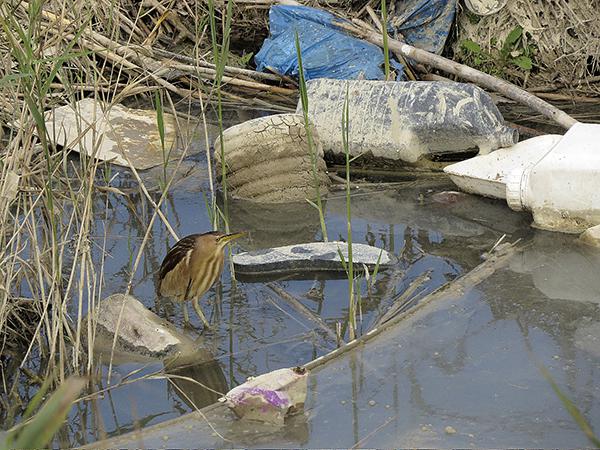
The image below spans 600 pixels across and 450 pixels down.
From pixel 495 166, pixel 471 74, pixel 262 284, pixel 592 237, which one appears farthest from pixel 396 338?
pixel 471 74

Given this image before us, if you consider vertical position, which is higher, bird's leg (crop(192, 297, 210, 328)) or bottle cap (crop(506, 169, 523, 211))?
bottle cap (crop(506, 169, 523, 211))

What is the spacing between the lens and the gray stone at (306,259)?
478cm

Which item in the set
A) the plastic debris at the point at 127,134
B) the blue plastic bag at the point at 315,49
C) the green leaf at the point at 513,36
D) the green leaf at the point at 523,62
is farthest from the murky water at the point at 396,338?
the green leaf at the point at 513,36

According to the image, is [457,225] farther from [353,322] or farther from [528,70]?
[528,70]

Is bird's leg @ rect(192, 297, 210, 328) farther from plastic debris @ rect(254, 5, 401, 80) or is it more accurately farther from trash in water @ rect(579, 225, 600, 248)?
plastic debris @ rect(254, 5, 401, 80)

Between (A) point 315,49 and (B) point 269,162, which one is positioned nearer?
(B) point 269,162

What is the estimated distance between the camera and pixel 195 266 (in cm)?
419

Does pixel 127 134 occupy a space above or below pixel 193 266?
above

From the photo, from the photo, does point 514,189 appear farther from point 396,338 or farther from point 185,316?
point 185,316

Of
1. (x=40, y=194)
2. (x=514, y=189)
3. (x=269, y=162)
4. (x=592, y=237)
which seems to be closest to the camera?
(x=40, y=194)

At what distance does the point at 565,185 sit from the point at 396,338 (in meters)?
1.61

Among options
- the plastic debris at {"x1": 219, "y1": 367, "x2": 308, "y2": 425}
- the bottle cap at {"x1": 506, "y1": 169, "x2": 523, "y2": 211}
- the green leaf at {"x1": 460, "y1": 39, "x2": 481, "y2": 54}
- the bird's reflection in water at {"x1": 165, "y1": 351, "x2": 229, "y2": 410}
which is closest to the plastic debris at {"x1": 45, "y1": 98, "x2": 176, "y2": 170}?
the bottle cap at {"x1": 506, "y1": 169, "x2": 523, "y2": 211}

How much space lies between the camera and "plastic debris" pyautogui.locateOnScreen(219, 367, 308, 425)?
3.21m

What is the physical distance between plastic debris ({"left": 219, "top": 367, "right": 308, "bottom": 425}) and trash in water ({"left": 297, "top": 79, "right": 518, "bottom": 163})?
9.73 ft
